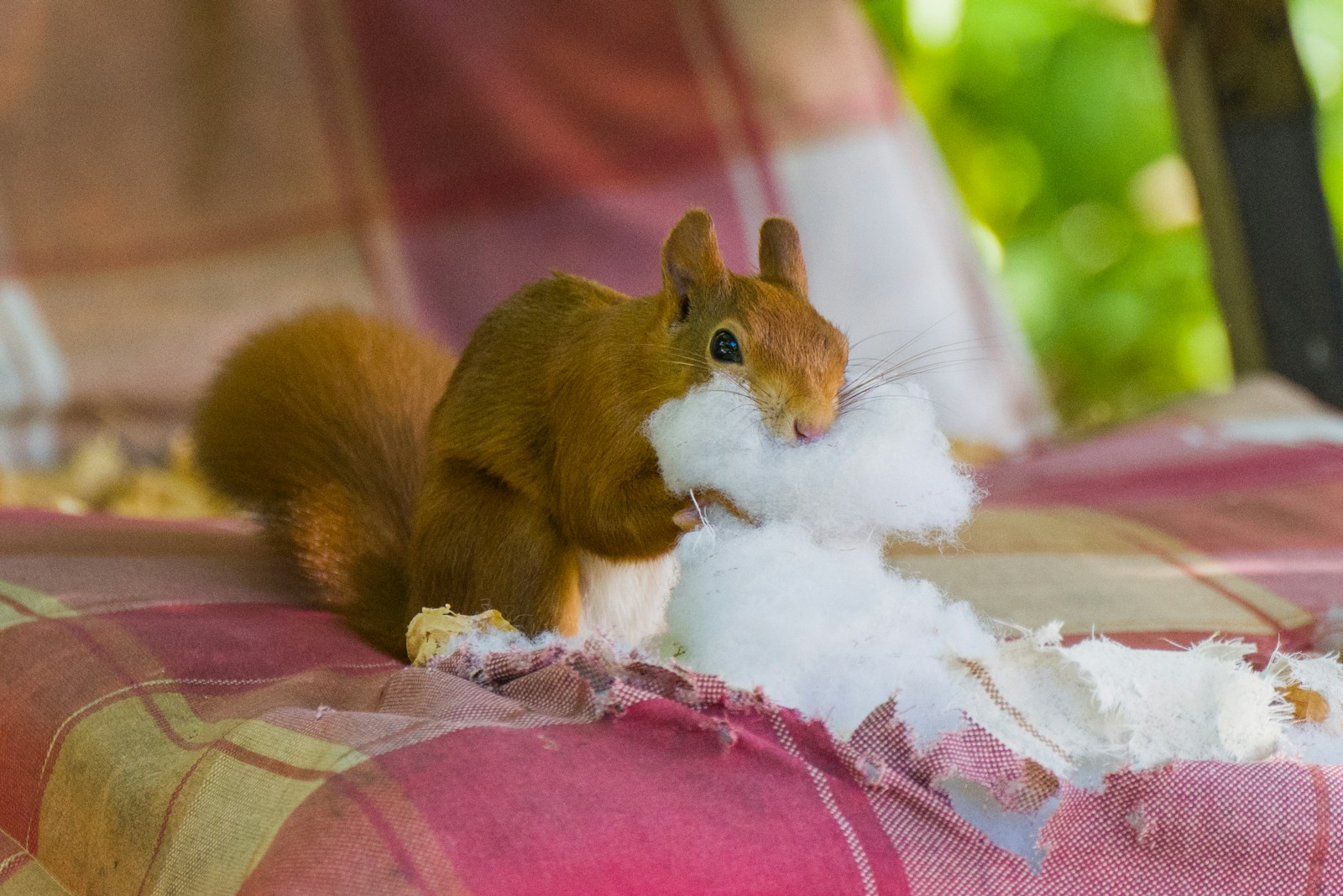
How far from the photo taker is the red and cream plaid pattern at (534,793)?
0.51 m

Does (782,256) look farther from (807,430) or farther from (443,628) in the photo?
(443,628)

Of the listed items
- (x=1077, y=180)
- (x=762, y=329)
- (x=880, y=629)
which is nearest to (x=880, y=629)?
(x=880, y=629)

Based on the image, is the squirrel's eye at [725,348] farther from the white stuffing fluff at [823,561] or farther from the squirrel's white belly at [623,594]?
the squirrel's white belly at [623,594]

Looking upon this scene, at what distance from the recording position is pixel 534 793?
1.70 ft

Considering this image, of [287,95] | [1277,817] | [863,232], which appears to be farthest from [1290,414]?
[287,95]

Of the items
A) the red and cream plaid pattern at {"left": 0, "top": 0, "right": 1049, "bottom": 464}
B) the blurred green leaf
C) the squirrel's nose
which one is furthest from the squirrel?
the blurred green leaf

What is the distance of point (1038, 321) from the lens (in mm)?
2537

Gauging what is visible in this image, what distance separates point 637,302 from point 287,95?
1.28m

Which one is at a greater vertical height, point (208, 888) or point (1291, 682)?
point (208, 888)

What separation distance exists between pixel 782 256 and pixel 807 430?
0.42 feet

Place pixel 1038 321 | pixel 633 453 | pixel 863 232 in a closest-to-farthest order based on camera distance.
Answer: pixel 633 453 → pixel 863 232 → pixel 1038 321

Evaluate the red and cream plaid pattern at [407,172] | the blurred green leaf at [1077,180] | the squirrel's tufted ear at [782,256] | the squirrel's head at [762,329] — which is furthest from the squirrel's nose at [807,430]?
the blurred green leaf at [1077,180]

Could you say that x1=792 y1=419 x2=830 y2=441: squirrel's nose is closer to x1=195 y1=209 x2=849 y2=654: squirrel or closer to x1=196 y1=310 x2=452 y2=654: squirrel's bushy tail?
x1=195 y1=209 x2=849 y2=654: squirrel

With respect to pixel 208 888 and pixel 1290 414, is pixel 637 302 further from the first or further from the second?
pixel 1290 414
